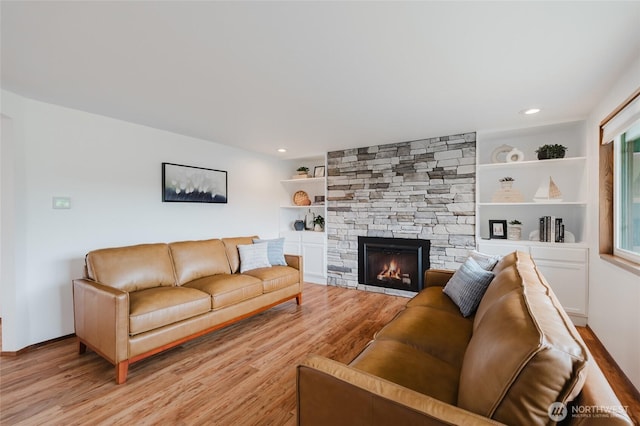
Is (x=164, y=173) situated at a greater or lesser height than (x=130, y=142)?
lesser

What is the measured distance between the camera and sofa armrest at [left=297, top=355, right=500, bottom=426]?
2.74 ft

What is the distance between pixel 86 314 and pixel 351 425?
95.7 inches

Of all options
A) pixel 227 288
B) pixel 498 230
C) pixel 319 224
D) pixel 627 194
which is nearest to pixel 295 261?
pixel 227 288

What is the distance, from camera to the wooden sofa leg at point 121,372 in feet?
6.66

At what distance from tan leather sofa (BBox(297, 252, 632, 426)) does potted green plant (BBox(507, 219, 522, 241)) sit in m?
2.46

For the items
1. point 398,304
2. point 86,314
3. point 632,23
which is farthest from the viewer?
point 398,304

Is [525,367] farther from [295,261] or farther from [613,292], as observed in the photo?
[295,261]

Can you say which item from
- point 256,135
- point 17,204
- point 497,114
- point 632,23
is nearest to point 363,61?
point 632,23

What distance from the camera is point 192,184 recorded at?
386 cm

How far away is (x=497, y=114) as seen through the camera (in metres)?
2.97

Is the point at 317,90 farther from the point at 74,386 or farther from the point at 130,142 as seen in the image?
the point at 74,386

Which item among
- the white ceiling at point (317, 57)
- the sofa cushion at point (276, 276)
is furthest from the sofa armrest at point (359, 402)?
the sofa cushion at point (276, 276)

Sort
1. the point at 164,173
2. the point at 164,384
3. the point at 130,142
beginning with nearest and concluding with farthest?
the point at 164,384 < the point at 130,142 < the point at 164,173

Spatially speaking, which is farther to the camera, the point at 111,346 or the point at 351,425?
the point at 111,346
